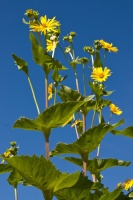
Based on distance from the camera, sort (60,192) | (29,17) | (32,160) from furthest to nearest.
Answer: (29,17) → (60,192) → (32,160)

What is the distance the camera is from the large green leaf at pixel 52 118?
239cm

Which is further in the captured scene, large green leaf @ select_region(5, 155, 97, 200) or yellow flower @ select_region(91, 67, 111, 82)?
yellow flower @ select_region(91, 67, 111, 82)

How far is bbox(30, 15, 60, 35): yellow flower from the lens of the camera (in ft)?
9.46

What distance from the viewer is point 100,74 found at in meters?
3.10

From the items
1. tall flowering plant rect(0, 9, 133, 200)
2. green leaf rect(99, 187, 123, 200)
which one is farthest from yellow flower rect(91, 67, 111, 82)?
green leaf rect(99, 187, 123, 200)

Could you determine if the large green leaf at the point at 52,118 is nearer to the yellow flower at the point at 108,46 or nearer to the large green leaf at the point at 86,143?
the large green leaf at the point at 86,143

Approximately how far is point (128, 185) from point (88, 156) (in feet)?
2.38

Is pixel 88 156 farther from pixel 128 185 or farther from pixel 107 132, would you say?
pixel 128 185

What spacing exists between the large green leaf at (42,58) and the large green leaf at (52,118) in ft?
1.46

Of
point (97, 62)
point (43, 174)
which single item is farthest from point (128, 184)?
point (43, 174)

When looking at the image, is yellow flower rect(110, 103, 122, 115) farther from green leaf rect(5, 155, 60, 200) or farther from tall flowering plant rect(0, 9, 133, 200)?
green leaf rect(5, 155, 60, 200)

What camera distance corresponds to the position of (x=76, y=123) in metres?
3.20

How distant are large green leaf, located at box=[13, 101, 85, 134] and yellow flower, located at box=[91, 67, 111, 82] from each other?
69 cm

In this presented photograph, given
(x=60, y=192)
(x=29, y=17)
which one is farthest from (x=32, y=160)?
(x=29, y=17)
